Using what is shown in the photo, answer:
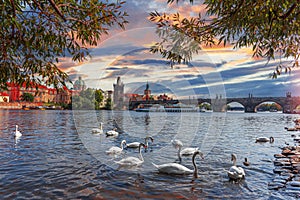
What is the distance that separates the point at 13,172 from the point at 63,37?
24.5 feet

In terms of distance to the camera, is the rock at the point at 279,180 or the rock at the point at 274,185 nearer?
the rock at the point at 274,185

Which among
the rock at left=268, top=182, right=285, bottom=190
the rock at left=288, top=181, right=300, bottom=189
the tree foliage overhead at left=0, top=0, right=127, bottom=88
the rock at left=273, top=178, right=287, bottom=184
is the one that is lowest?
the rock at left=268, top=182, right=285, bottom=190

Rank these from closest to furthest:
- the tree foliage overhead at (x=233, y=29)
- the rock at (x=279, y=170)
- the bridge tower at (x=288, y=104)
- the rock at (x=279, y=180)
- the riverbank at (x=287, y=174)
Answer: the tree foliage overhead at (x=233, y=29)
the riverbank at (x=287, y=174)
the rock at (x=279, y=180)
the rock at (x=279, y=170)
the bridge tower at (x=288, y=104)

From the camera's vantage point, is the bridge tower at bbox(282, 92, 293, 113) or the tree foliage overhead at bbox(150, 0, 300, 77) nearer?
the tree foliage overhead at bbox(150, 0, 300, 77)

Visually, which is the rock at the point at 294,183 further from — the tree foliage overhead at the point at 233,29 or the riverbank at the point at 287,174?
the tree foliage overhead at the point at 233,29

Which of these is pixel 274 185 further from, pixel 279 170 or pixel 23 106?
pixel 23 106

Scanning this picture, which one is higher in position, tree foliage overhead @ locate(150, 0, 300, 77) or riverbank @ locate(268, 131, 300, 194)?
tree foliage overhead @ locate(150, 0, 300, 77)

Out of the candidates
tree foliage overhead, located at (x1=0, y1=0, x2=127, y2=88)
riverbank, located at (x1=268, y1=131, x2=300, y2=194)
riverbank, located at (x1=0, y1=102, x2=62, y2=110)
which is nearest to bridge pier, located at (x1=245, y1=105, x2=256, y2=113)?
riverbank, located at (x1=0, y1=102, x2=62, y2=110)

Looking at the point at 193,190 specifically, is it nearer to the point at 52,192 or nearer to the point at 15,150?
the point at 52,192

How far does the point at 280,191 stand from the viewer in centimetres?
966

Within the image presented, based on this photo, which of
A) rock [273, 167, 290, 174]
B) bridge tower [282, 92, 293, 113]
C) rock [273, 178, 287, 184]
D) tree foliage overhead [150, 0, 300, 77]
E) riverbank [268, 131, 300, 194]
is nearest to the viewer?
tree foliage overhead [150, 0, 300, 77]

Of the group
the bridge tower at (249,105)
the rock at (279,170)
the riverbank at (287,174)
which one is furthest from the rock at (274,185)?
the bridge tower at (249,105)

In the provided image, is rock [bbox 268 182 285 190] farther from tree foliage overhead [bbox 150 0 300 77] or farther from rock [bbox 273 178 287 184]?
tree foliage overhead [bbox 150 0 300 77]

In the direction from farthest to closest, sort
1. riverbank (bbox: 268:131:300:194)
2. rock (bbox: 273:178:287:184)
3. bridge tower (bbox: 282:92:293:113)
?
bridge tower (bbox: 282:92:293:113) < rock (bbox: 273:178:287:184) < riverbank (bbox: 268:131:300:194)
